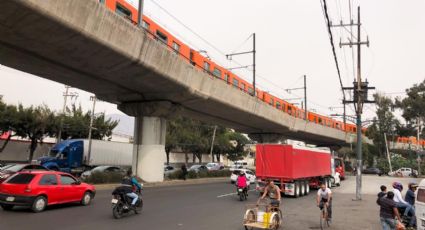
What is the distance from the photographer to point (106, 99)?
2897 centimetres

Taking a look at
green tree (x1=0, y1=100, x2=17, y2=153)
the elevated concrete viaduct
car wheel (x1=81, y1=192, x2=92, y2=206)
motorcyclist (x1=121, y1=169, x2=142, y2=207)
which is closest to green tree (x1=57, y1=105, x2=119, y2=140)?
green tree (x1=0, y1=100, x2=17, y2=153)

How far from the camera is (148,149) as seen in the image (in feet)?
92.5

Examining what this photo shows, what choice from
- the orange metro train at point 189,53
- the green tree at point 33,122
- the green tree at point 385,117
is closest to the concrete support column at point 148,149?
the orange metro train at point 189,53

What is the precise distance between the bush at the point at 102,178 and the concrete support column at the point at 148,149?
1.68 meters

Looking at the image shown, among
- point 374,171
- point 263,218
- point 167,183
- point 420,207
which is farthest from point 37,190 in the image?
point 374,171

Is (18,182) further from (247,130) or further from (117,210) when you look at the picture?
(247,130)

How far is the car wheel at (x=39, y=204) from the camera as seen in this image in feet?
43.0

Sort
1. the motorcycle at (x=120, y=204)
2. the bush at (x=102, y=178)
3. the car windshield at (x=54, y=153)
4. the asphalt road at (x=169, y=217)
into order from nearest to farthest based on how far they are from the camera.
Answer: the asphalt road at (x=169, y=217), the motorcycle at (x=120, y=204), the bush at (x=102, y=178), the car windshield at (x=54, y=153)

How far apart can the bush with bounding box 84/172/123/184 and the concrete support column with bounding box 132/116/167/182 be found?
168 cm

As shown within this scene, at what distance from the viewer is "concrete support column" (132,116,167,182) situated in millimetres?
28062

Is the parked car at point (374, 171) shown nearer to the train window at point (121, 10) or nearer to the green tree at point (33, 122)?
the green tree at point (33, 122)

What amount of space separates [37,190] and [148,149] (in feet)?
49.3

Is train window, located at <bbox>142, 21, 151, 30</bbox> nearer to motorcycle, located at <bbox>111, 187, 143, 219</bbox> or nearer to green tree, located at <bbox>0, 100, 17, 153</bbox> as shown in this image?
motorcycle, located at <bbox>111, 187, 143, 219</bbox>

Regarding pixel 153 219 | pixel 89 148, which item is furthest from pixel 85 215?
pixel 89 148
